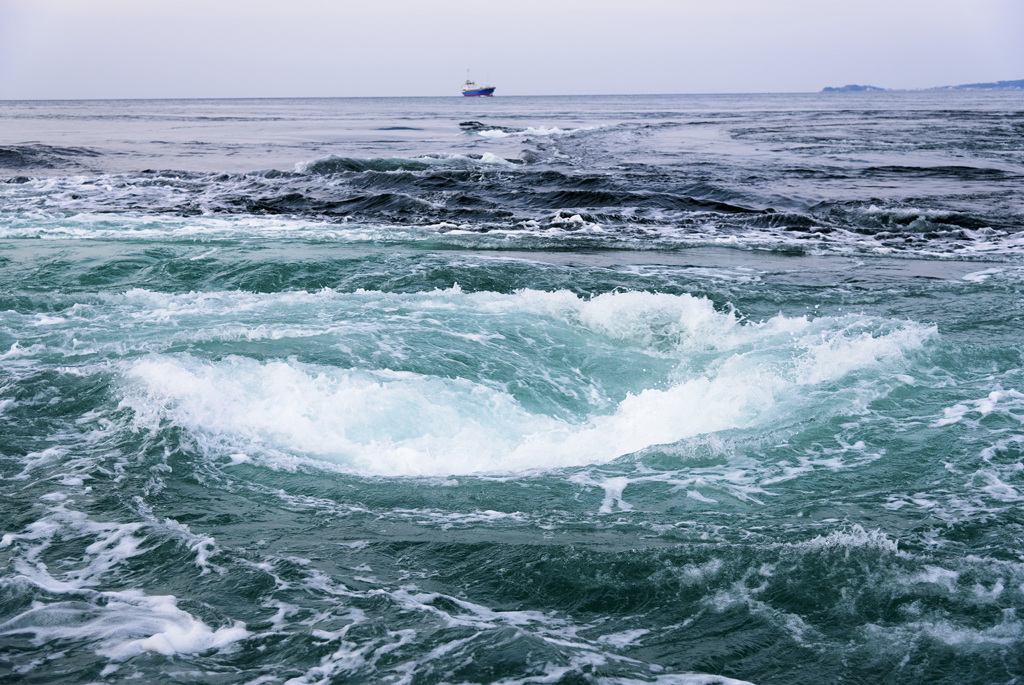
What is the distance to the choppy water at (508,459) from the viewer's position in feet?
12.3

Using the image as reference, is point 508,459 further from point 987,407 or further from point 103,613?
point 987,407

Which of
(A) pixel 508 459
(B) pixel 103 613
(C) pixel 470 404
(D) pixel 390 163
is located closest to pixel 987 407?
(A) pixel 508 459

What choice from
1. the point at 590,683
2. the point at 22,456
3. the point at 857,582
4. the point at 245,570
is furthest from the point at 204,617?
the point at 857,582

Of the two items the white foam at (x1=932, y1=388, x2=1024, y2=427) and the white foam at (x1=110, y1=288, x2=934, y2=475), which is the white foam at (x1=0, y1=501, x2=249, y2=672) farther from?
the white foam at (x1=932, y1=388, x2=1024, y2=427)

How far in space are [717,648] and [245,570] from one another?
2.51 metres

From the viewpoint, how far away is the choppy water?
375 cm

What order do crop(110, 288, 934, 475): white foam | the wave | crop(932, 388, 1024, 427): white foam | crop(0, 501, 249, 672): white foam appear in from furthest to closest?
the wave < crop(932, 388, 1024, 427): white foam < crop(110, 288, 934, 475): white foam < crop(0, 501, 249, 672): white foam

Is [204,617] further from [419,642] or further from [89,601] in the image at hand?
[419,642]

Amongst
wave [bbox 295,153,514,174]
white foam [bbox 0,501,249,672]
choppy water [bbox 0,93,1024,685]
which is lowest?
white foam [bbox 0,501,249,672]

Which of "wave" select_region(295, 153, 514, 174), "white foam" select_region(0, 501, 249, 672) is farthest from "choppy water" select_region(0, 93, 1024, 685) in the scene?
"wave" select_region(295, 153, 514, 174)

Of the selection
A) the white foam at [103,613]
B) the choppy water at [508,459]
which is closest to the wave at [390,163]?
the choppy water at [508,459]

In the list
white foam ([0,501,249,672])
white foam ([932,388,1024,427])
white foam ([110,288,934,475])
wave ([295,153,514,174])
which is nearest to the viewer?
white foam ([0,501,249,672])

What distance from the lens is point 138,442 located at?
6062 millimetres

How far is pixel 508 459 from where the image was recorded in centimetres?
623
